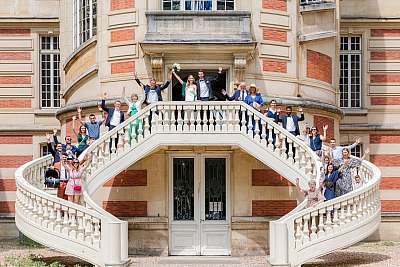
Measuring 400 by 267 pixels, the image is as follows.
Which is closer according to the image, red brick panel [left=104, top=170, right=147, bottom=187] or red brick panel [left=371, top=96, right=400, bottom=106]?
red brick panel [left=104, top=170, right=147, bottom=187]

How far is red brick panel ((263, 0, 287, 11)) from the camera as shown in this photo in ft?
86.7

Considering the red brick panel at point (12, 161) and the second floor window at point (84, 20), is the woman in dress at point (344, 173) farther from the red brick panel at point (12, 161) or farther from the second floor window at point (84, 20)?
the red brick panel at point (12, 161)

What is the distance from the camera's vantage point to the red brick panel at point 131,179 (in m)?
25.8

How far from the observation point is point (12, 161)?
33.0 meters

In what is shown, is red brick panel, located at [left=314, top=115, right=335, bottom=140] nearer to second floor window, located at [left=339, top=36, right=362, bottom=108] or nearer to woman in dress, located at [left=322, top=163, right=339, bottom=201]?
woman in dress, located at [left=322, top=163, right=339, bottom=201]

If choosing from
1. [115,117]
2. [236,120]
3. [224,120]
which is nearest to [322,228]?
[236,120]

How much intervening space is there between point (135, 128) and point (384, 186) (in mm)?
12193

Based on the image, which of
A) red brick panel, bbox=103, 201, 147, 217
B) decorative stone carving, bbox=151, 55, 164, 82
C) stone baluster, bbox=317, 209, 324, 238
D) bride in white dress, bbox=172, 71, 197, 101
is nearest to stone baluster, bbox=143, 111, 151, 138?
bride in white dress, bbox=172, 71, 197, 101

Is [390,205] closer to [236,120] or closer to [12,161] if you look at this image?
[236,120]

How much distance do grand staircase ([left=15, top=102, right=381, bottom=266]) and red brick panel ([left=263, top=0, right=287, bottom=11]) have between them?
4.09 meters

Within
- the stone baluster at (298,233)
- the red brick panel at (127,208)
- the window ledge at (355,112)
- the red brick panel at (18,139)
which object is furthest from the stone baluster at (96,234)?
the window ledge at (355,112)

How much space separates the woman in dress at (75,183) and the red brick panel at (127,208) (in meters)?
3.11

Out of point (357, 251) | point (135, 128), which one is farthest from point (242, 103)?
point (357, 251)

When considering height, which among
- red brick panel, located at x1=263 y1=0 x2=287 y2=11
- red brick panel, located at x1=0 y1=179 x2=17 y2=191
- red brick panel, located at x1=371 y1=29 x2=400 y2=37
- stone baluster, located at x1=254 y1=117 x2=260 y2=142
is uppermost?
red brick panel, located at x1=263 y1=0 x2=287 y2=11
